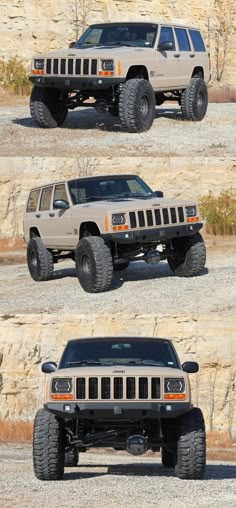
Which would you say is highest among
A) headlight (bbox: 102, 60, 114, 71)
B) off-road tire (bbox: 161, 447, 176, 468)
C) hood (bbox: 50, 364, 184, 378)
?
headlight (bbox: 102, 60, 114, 71)

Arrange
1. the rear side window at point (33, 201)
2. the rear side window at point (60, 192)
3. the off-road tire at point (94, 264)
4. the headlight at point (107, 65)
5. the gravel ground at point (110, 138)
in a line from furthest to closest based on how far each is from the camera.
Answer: the gravel ground at point (110, 138), the headlight at point (107, 65), the rear side window at point (33, 201), the rear side window at point (60, 192), the off-road tire at point (94, 264)

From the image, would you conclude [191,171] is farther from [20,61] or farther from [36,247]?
[20,61]

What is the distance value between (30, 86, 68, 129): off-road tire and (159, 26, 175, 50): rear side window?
2372 mm

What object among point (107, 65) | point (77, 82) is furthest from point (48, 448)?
point (77, 82)

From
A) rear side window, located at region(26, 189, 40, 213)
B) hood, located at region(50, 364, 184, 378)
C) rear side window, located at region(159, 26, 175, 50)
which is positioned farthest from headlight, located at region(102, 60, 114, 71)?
hood, located at region(50, 364, 184, 378)

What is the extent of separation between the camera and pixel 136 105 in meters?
27.0

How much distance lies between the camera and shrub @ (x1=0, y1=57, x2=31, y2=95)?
37219 mm

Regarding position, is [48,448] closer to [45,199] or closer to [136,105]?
[45,199]

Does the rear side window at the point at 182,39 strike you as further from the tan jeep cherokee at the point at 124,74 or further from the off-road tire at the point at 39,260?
the off-road tire at the point at 39,260

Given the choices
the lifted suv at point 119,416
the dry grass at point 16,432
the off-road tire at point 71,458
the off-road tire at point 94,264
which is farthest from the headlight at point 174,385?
the off-road tire at point 94,264

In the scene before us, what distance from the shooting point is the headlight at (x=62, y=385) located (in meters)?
14.3

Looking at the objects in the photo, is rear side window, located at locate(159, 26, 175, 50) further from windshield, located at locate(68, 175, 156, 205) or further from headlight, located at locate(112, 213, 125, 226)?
headlight, located at locate(112, 213, 125, 226)

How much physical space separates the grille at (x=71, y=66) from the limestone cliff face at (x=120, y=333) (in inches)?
212

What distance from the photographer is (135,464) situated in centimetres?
1708
